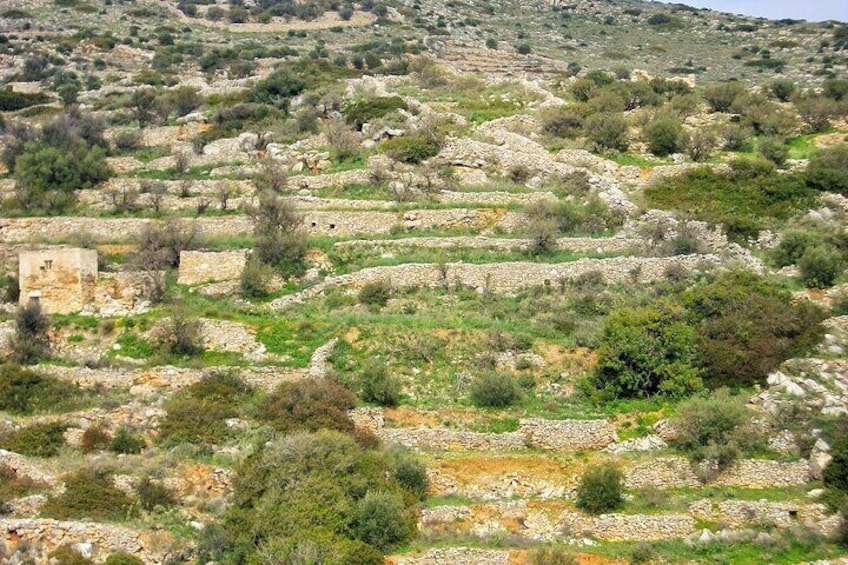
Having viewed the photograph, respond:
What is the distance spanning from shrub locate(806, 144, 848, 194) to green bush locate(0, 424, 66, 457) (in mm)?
25804

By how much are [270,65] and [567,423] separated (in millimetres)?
42182

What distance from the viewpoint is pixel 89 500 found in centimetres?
2308

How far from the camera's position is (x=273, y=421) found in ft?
86.0

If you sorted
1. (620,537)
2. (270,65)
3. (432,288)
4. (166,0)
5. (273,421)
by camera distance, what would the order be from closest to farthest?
(620,537)
(273,421)
(432,288)
(270,65)
(166,0)

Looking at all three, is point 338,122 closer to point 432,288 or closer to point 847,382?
point 432,288

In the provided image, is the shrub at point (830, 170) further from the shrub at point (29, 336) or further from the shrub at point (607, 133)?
the shrub at point (29, 336)

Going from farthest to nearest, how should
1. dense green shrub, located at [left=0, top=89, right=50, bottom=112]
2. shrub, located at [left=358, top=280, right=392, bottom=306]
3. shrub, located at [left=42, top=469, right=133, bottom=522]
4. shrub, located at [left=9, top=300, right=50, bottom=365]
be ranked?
1. dense green shrub, located at [left=0, top=89, right=50, bottom=112]
2. shrub, located at [left=358, top=280, right=392, bottom=306]
3. shrub, located at [left=9, top=300, right=50, bottom=365]
4. shrub, located at [left=42, top=469, right=133, bottom=522]

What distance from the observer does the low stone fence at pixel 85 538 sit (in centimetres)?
2181

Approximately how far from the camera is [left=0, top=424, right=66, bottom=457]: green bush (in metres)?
25.3

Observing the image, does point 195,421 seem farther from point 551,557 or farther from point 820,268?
point 820,268

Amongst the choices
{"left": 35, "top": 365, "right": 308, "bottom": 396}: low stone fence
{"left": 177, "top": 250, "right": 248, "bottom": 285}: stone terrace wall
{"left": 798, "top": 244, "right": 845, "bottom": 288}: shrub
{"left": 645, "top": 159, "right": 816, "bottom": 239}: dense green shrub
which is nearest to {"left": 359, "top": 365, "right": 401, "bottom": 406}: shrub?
{"left": 35, "top": 365, "right": 308, "bottom": 396}: low stone fence

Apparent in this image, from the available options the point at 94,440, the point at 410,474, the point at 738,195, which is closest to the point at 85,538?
the point at 94,440

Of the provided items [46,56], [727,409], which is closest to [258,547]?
[727,409]

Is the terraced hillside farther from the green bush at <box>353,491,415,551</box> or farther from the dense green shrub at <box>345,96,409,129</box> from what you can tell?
the dense green shrub at <box>345,96,409,129</box>
